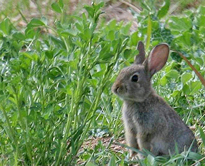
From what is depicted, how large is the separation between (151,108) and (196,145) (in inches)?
16.3

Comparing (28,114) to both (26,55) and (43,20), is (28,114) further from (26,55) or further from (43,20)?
(43,20)

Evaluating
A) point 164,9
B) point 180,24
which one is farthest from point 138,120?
point 180,24

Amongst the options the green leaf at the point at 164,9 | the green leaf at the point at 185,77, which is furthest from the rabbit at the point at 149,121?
the green leaf at the point at 164,9

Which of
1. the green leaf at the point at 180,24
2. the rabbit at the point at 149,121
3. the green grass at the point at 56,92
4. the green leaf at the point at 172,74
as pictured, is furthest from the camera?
the green leaf at the point at 180,24

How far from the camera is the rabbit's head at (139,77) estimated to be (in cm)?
484

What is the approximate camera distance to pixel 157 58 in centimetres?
501

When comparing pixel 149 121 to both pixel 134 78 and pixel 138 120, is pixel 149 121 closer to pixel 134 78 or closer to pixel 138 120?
pixel 138 120

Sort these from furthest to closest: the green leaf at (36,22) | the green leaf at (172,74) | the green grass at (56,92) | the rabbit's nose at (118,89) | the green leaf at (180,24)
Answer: the green leaf at (180,24) → the green leaf at (172,74) → the rabbit's nose at (118,89) → the green leaf at (36,22) → the green grass at (56,92)

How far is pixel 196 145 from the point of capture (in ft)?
16.0

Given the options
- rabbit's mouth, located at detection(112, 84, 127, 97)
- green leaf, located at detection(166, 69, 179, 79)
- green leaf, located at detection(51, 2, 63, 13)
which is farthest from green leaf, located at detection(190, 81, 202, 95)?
green leaf, located at detection(51, 2, 63, 13)

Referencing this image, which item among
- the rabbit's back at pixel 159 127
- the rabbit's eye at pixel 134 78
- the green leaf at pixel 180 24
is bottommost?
the rabbit's back at pixel 159 127

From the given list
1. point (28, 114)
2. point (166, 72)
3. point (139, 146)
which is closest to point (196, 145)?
point (139, 146)

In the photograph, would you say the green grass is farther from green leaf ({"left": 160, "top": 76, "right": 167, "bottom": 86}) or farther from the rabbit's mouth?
green leaf ({"left": 160, "top": 76, "right": 167, "bottom": 86})

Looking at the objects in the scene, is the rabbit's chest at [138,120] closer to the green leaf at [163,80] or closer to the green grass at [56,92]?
A: the green grass at [56,92]
